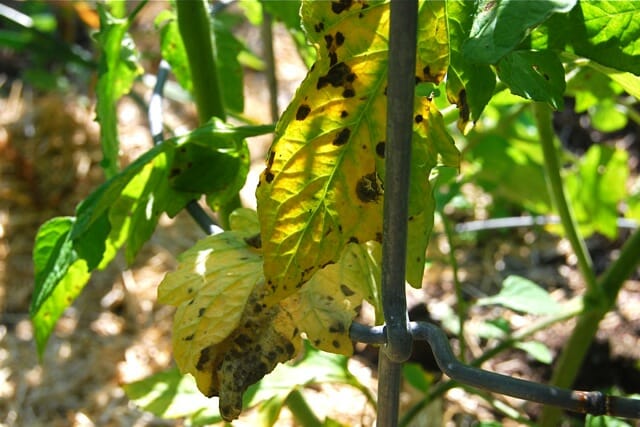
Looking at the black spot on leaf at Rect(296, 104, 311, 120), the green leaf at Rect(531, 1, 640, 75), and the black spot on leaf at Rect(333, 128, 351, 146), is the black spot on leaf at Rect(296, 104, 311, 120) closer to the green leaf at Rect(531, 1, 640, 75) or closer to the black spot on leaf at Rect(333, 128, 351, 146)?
the black spot on leaf at Rect(333, 128, 351, 146)

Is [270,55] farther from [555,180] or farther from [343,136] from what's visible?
[343,136]

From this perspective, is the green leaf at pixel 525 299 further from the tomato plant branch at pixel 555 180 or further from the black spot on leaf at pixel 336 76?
the black spot on leaf at pixel 336 76

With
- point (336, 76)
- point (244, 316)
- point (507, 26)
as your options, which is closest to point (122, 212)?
point (244, 316)

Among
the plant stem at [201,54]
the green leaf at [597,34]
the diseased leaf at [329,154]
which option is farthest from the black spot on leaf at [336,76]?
the plant stem at [201,54]

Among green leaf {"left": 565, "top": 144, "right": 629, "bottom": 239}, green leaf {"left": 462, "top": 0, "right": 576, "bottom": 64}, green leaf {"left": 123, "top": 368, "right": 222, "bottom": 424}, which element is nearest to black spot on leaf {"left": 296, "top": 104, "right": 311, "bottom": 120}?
green leaf {"left": 462, "top": 0, "right": 576, "bottom": 64}

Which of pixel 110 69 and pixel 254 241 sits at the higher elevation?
pixel 110 69
